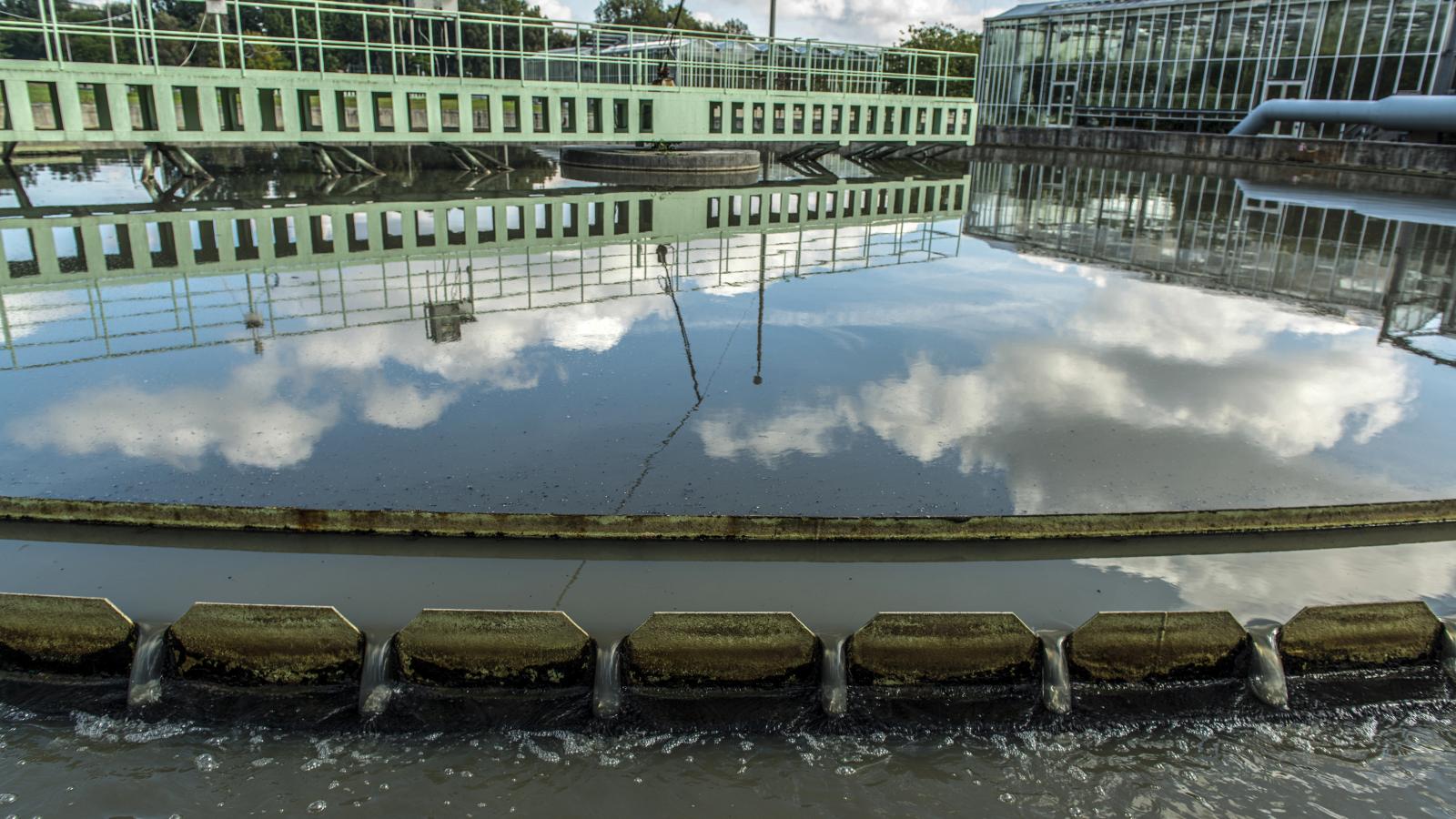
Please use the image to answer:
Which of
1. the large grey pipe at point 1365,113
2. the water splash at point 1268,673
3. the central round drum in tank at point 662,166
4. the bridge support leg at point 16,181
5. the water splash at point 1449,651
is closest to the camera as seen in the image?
the water splash at point 1268,673

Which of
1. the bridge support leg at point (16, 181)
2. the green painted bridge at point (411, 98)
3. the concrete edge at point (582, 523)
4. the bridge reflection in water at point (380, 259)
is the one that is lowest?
the concrete edge at point (582, 523)

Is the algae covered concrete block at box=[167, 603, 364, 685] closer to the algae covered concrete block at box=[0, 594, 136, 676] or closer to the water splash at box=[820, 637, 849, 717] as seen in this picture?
the algae covered concrete block at box=[0, 594, 136, 676]

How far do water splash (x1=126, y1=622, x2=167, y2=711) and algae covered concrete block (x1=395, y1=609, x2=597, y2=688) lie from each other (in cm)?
105

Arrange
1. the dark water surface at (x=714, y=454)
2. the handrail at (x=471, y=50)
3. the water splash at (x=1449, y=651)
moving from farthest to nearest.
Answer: the handrail at (x=471, y=50)
the water splash at (x=1449, y=651)
the dark water surface at (x=714, y=454)

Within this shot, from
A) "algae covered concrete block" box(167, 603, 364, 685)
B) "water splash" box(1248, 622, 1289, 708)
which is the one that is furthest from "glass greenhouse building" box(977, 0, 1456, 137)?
"algae covered concrete block" box(167, 603, 364, 685)

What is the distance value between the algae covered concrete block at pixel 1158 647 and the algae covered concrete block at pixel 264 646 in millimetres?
3271

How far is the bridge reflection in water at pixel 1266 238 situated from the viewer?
11250 millimetres

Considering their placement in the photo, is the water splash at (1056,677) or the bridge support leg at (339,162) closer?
the water splash at (1056,677)

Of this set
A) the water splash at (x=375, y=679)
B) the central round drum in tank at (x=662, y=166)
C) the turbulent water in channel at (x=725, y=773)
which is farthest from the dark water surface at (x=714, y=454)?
the central round drum in tank at (x=662, y=166)

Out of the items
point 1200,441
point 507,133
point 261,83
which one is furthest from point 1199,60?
point 1200,441

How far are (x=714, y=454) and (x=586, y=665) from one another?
213cm

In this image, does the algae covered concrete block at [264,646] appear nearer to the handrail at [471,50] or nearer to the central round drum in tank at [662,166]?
the handrail at [471,50]

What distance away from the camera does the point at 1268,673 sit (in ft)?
14.4

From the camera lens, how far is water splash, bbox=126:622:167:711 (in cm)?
415
